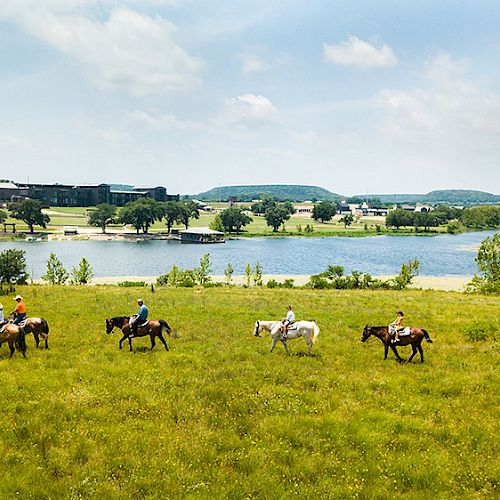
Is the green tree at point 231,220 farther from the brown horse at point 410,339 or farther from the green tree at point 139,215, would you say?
the brown horse at point 410,339

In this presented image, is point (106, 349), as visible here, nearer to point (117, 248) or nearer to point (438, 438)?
point (438, 438)

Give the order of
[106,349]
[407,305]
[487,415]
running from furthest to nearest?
[407,305]
[106,349]
[487,415]

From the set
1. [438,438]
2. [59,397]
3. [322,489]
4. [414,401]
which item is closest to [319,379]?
[414,401]

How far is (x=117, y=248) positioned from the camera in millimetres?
134875

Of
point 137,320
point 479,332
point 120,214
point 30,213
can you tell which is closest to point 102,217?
point 120,214

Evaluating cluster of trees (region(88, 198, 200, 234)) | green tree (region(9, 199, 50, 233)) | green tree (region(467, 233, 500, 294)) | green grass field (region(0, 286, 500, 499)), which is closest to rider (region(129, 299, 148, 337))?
green grass field (region(0, 286, 500, 499))

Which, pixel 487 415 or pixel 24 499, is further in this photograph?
pixel 487 415

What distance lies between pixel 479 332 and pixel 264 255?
100 meters

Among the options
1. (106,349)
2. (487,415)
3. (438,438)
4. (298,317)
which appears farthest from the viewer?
(298,317)

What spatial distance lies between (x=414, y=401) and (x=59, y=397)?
1276 centimetres

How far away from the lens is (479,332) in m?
24.1

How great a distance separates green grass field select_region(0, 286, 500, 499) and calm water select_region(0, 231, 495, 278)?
2735 inches

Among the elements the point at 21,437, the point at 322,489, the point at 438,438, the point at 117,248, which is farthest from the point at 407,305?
the point at 117,248

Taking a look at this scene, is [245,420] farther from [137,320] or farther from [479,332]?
[479,332]
